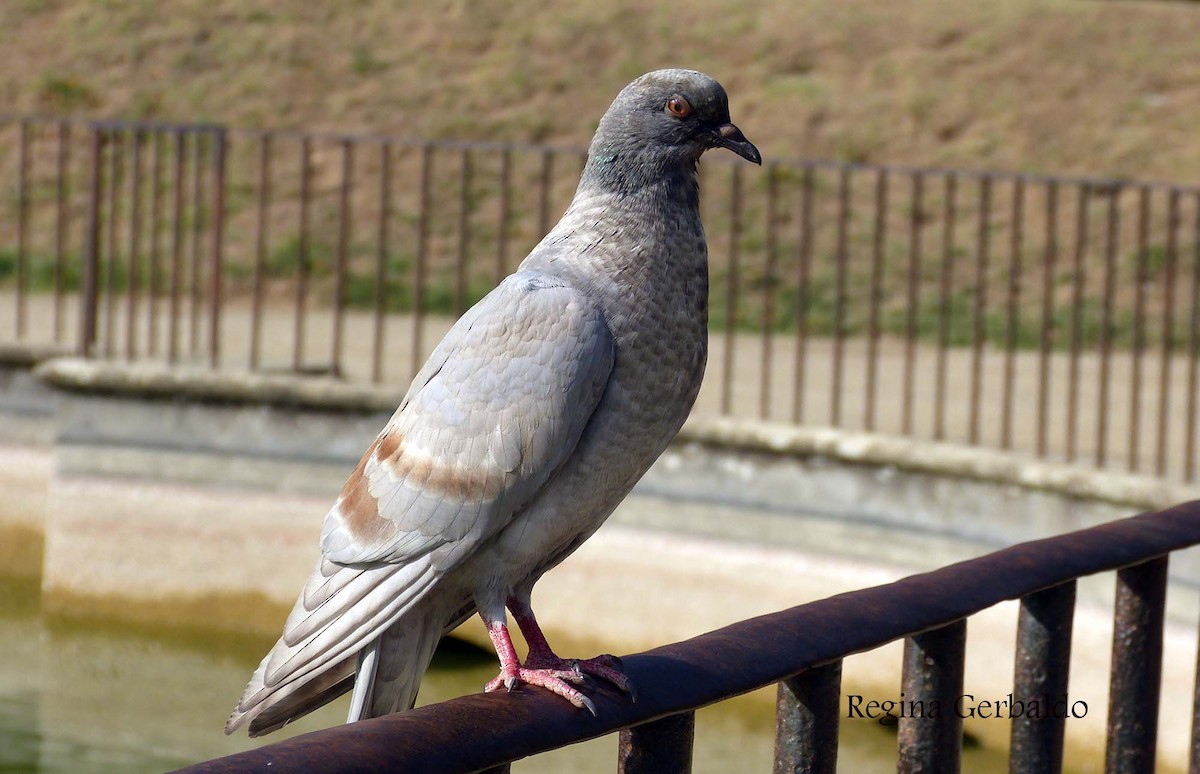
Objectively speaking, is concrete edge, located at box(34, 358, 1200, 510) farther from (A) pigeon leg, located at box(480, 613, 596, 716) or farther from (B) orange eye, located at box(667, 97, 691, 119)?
(A) pigeon leg, located at box(480, 613, 596, 716)

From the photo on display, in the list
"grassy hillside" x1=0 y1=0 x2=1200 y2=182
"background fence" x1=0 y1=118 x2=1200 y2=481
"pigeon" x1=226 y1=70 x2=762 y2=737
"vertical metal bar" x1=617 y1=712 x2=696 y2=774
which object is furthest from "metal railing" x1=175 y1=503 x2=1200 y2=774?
"grassy hillside" x1=0 y1=0 x2=1200 y2=182

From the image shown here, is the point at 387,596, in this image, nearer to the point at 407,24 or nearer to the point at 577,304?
the point at 577,304

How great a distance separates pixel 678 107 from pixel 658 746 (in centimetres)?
132

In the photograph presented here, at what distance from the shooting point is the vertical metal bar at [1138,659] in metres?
2.23

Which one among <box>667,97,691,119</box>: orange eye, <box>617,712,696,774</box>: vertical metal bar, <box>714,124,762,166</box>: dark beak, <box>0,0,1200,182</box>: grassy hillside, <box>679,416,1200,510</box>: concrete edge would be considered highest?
<box>0,0,1200,182</box>: grassy hillside

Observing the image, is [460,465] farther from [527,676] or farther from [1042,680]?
[1042,680]

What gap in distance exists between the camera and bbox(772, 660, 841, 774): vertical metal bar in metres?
1.83

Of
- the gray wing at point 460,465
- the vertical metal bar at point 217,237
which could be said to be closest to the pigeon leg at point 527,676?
the gray wing at point 460,465

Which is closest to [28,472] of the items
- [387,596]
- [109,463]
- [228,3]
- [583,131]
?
[109,463]

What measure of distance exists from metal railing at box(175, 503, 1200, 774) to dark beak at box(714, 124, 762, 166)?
0.99m

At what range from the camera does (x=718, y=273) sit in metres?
14.4

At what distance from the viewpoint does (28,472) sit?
8195 mm

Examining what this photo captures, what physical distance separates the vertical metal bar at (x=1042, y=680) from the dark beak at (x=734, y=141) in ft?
3.21

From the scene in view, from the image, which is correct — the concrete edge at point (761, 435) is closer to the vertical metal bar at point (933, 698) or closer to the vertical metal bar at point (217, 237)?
the vertical metal bar at point (217, 237)
